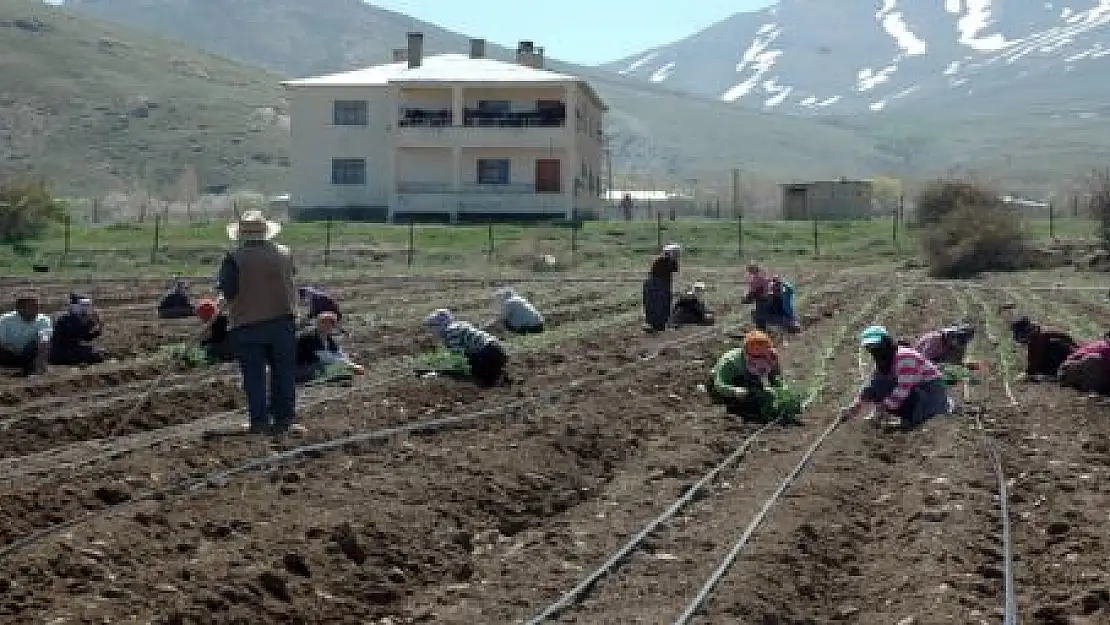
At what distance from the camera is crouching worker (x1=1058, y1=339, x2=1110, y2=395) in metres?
18.4

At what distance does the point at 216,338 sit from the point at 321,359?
6.82 feet

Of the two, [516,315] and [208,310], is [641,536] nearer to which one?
[208,310]

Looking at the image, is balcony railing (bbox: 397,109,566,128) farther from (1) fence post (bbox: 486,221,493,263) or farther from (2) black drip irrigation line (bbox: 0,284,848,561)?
(2) black drip irrigation line (bbox: 0,284,848,561)

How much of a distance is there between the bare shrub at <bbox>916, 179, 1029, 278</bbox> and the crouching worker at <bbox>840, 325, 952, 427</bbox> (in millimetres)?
33012

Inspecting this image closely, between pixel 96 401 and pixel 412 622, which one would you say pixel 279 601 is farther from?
pixel 96 401

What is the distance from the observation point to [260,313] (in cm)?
1448

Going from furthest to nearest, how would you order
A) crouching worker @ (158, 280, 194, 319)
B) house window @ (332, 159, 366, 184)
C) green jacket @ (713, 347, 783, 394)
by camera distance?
house window @ (332, 159, 366, 184) → crouching worker @ (158, 280, 194, 319) → green jacket @ (713, 347, 783, 394)

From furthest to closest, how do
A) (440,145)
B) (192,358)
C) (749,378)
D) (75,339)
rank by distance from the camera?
(440,145), (75,339), (192,358), (749,378)

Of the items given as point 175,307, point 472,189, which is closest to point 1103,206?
point 472,189

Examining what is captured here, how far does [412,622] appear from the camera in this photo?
948 cm

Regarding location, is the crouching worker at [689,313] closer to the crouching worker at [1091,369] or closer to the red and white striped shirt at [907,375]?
the crouching worker at [1091,369]

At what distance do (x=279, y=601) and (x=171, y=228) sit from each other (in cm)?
5112

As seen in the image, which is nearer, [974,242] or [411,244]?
[974,242]

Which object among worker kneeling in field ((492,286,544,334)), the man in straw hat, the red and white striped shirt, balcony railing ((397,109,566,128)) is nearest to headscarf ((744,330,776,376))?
the red and white striped shirt
